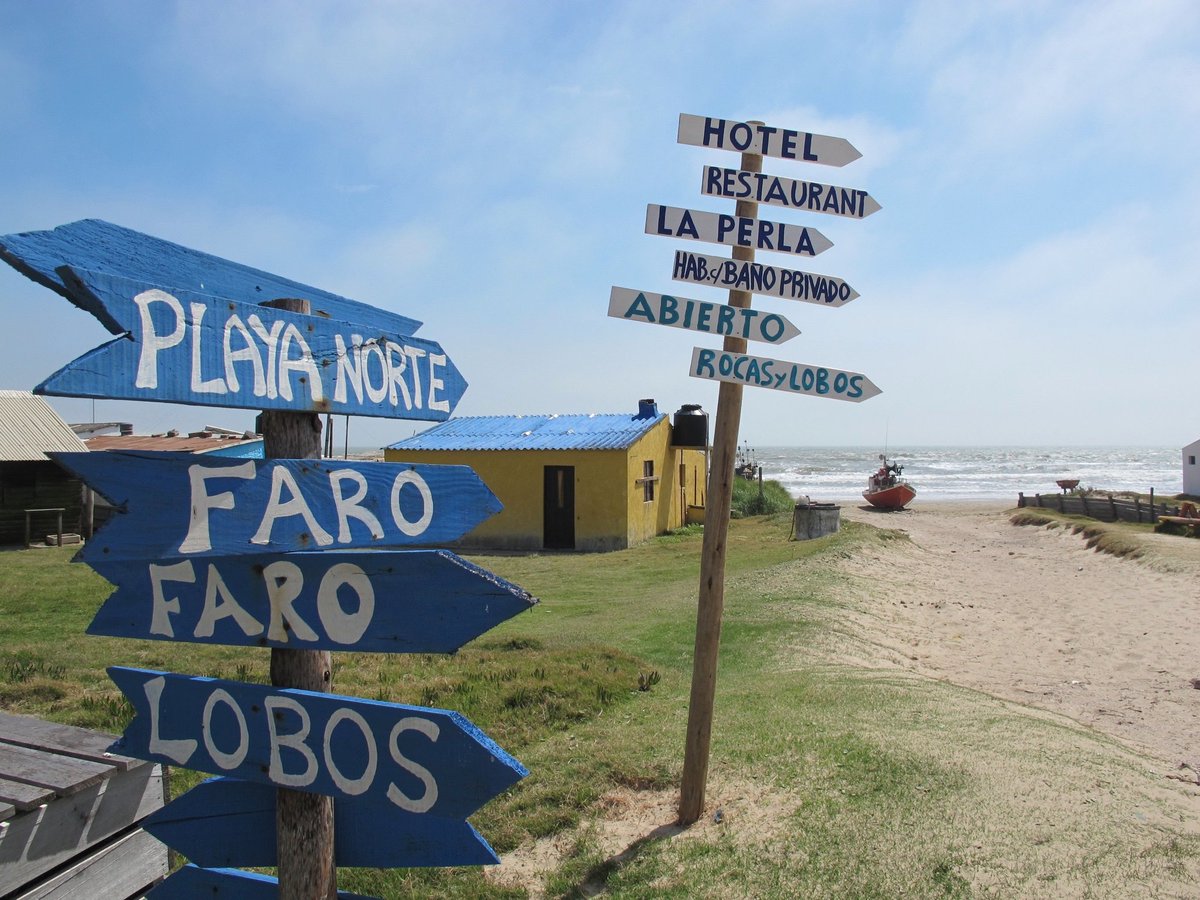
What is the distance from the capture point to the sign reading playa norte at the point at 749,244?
4.35 metres

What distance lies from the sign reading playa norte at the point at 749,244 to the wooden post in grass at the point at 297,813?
222cm

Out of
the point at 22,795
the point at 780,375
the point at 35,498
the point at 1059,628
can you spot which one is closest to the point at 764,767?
the point at 780,375

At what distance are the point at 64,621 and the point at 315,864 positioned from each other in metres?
9.99

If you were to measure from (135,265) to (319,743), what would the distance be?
1.31 meters

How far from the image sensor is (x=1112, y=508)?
90.3ft

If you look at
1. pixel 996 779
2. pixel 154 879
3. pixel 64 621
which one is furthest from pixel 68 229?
pixel 64 621

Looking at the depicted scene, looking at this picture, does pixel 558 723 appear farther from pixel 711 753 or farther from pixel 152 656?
pixel 152 656

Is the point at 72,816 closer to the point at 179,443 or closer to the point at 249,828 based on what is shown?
the point at 249,828

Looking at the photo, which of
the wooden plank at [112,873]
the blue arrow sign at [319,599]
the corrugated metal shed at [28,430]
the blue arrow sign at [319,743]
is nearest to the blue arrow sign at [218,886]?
the blue arrow sign at [319,743]

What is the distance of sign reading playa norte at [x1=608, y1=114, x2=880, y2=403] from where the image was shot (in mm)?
4352

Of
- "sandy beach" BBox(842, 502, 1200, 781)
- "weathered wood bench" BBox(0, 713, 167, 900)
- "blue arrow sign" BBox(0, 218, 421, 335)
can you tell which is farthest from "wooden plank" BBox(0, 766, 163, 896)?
"sandy beach" BBox(842, 502, 1200, 781)

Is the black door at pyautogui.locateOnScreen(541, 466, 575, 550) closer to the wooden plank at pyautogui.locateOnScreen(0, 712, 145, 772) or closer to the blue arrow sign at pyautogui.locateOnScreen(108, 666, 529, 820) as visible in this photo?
the wooden plank at pyautogui.locateOnScreen(0, 712, 145, 772)

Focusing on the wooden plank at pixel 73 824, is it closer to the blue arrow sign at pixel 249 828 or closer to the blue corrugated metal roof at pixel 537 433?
the blue arrow sign at pixel 249 828

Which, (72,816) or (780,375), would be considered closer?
(72,816)
